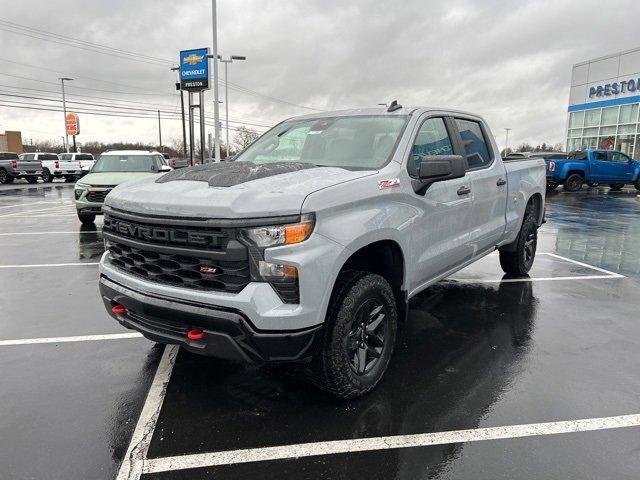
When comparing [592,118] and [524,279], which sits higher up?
[592,118]

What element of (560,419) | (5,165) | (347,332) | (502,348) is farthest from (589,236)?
(5,165)

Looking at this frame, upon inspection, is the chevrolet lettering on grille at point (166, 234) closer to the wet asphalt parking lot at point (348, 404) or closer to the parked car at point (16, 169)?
the wet asphalt parking lot at point (348, 404)

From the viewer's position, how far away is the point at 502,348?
422 cm

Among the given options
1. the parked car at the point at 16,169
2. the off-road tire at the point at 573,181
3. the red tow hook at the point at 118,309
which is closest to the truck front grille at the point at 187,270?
the red tow hook at the point at 118,309

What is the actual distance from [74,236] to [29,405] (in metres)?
7.34

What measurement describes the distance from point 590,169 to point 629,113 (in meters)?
11.6

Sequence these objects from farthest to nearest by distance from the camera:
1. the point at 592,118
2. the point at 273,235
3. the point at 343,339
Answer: the point at 592,118 → the point at 343,339 → the point at 273,235

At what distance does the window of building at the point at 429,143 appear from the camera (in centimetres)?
381

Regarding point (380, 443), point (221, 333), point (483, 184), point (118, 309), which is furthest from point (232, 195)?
point (483, 184)

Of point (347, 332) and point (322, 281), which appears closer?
point (322, 281)

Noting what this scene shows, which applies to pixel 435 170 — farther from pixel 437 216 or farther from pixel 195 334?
pixel 195 334

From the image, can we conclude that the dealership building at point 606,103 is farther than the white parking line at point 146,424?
Yes

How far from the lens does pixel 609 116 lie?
32438 millimetres

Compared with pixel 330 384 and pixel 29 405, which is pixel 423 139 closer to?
pixel 330 384
